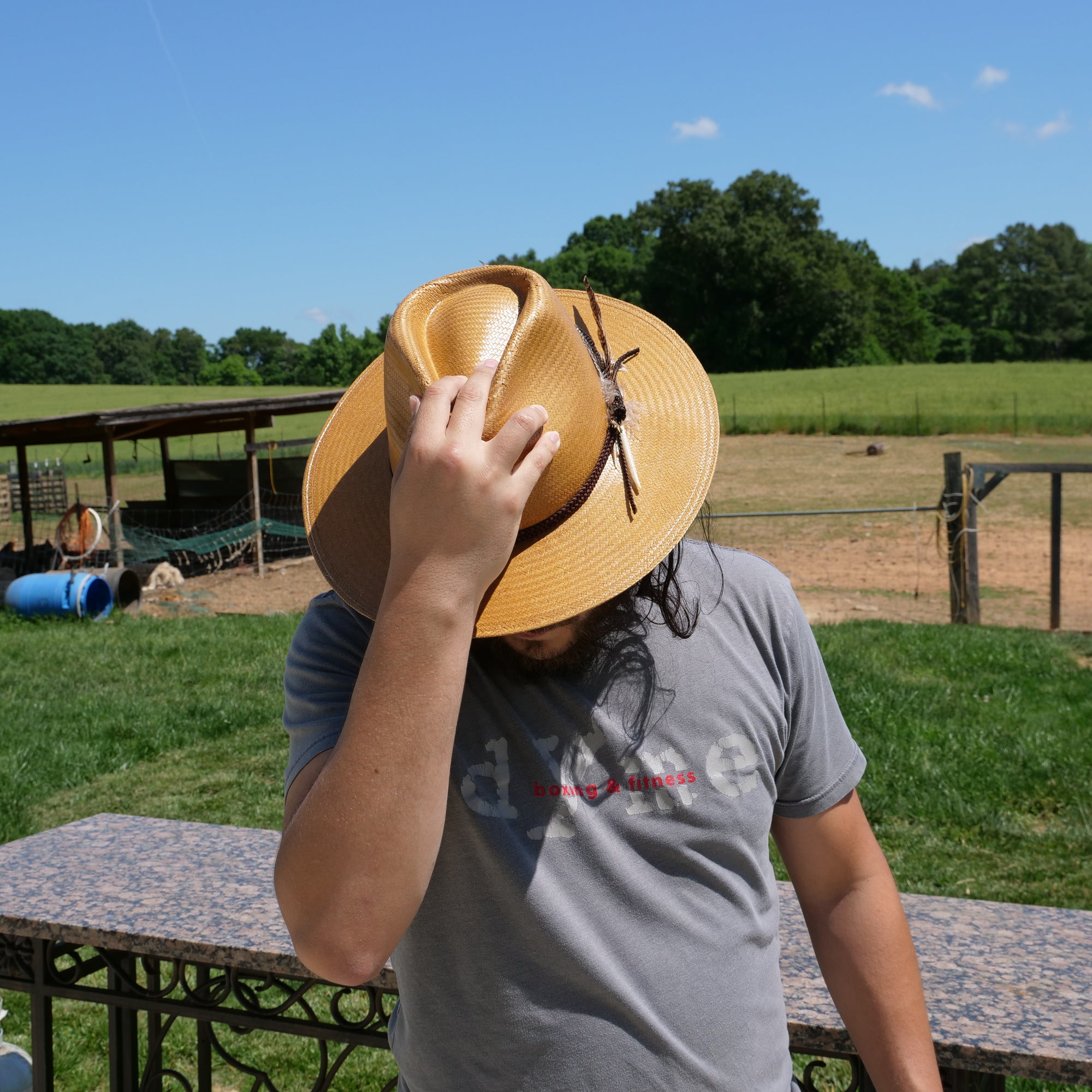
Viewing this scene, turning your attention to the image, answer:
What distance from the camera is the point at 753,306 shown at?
82188 mm

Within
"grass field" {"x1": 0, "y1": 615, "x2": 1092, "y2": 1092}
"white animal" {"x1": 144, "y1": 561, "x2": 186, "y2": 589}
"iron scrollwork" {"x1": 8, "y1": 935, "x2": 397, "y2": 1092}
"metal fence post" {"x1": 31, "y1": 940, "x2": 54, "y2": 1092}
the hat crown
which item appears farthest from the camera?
"white animal" {"x1": 144, "y1": 561, "x2": 186, "y2": 589}

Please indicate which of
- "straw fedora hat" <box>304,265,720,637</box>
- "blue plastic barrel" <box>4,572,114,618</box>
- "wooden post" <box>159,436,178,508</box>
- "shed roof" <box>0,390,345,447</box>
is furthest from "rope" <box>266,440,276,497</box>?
"straw fedora hat" <box>304,265,720,637</box>

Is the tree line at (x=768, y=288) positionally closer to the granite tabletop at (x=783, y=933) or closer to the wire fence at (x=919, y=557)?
the wire fence at (x=919, y=557)

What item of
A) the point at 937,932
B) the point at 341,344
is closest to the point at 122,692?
the point at 937,932

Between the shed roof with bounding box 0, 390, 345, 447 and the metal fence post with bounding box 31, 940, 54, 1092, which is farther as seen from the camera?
the shed roof with bounding box 0, 390, 345, 447

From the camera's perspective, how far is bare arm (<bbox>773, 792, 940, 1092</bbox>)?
1317mm

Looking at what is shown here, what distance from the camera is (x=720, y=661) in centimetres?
126

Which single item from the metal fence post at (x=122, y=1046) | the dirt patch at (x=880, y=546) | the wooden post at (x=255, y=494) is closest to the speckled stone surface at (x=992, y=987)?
the metal fence post at (x=122, y=1046)

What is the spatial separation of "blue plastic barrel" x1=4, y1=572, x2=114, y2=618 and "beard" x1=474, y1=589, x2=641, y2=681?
1173 cm

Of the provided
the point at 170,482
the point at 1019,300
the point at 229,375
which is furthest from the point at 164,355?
the point at 170,482

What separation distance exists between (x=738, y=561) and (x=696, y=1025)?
541mm

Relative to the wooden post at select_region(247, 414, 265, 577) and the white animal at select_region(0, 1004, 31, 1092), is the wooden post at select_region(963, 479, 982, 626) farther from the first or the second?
the wooden post at select_region(247, 414, 265, 577)

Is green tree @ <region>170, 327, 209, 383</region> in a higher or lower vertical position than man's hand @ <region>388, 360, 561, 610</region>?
higher

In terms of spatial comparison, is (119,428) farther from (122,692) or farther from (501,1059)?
(501,1059)
